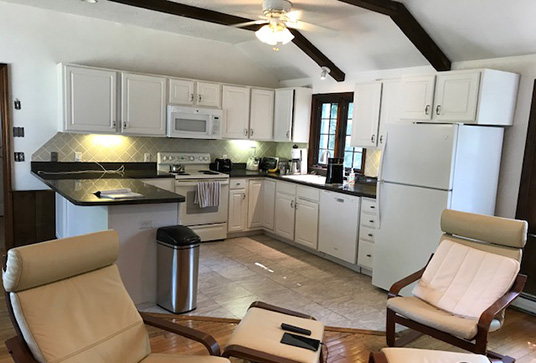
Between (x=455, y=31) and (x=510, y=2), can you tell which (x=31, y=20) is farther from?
(x=510, y=2)

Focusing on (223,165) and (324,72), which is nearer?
(324,72)

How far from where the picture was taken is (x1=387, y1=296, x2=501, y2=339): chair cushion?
2645mm

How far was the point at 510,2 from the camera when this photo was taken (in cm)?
331

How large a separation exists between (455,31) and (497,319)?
8.45 feet

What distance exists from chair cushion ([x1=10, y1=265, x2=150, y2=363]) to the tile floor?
1328mm

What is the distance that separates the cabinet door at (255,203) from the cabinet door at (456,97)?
274cm

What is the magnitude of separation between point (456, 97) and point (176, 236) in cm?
283

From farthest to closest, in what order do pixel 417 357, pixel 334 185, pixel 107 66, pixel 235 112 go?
pixel 235 112
pixel 107 66
pixel 334 185
pixel 417 357

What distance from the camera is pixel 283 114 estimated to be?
6.19m

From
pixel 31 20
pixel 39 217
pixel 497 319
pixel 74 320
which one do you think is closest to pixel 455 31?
pixel 497 319

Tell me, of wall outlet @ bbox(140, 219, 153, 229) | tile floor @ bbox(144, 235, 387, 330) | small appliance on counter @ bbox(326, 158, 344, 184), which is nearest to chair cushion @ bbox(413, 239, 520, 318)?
tile floor @ bbox(144, 235, 387, 330)

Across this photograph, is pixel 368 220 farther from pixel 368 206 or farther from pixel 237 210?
pixel 237 210

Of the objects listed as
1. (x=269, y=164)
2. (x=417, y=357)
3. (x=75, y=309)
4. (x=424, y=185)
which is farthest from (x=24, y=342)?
(x=269, y=164)

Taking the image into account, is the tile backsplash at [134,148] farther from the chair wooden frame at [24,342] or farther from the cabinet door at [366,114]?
the chair wooden frame at [24,342]
